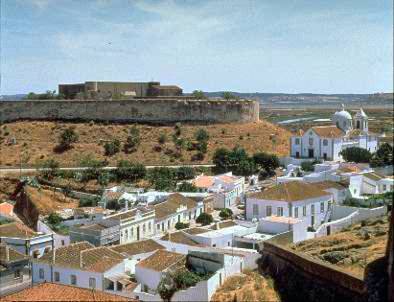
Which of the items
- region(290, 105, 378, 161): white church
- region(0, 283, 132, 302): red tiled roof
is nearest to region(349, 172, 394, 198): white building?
region(290, 105, 378, 161): white church

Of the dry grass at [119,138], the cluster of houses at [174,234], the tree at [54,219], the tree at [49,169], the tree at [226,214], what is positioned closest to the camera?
the cluster of houses at [174,234]

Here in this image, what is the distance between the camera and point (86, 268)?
1673 centimetres

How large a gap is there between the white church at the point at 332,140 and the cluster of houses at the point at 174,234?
3985mm

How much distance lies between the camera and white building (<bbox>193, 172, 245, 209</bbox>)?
29969 mm

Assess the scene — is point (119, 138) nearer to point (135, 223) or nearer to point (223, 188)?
point (223, 188)

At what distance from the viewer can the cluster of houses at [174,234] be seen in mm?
16094

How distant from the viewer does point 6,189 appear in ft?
122

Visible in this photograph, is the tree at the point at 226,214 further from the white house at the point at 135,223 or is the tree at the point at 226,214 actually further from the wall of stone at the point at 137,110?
the wall of stone at the point at 137,110

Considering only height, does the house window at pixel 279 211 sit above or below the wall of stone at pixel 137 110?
below

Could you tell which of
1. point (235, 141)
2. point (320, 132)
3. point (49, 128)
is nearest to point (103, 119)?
point (49, 128)

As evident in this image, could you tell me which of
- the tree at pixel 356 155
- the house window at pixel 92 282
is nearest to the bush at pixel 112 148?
the tree at pixel 356 155

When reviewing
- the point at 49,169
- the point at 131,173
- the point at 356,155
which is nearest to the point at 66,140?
the point at 49,169

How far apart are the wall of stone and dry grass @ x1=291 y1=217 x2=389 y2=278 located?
30.7 metres

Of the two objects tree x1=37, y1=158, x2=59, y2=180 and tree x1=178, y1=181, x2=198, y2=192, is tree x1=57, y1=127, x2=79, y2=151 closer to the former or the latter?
tree x1=37, y1=158, x2=59, y2=180
